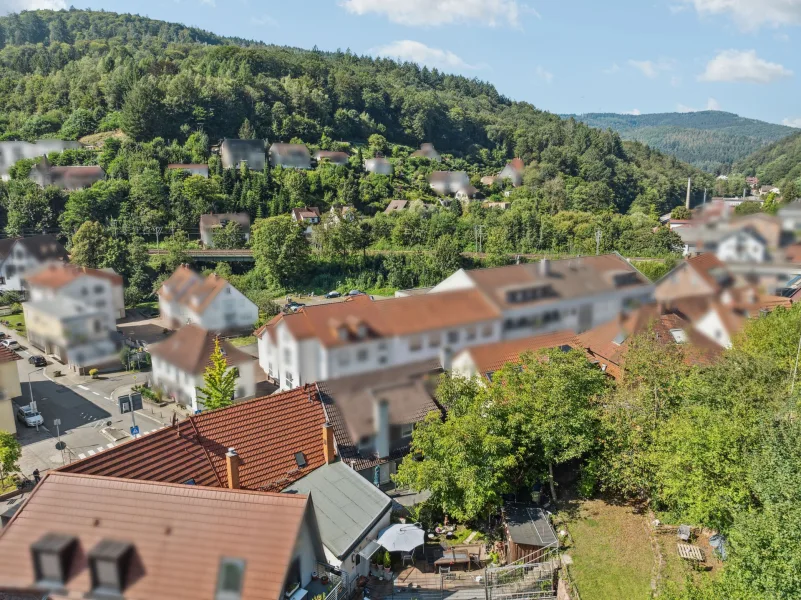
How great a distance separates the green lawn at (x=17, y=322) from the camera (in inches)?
95.2

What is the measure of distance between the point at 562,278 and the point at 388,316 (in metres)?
0.80

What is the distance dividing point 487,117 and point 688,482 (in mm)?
69145

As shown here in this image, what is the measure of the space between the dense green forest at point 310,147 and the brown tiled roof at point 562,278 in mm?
875

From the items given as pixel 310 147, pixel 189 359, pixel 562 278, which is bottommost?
pixel 189 359

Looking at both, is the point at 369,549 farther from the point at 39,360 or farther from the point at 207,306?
the point at 207,306

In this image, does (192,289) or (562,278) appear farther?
(192,289)

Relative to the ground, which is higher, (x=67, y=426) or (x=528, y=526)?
(x=528, y=526)

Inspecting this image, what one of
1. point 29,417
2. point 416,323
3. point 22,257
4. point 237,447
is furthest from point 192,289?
point 29,417

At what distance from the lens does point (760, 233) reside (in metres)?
2.46

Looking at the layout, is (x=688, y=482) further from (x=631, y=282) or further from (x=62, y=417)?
(x=62, y=417)

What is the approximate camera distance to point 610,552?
22.9 feet

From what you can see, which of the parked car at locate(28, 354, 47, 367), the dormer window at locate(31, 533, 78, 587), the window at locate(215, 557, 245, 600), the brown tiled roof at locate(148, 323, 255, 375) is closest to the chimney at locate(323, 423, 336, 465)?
the parked car at locate(28, 354, 47, 367)

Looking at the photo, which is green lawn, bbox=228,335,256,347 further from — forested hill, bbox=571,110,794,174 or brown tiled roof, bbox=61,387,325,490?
brown tiled roof, bbox=61,387,325,490

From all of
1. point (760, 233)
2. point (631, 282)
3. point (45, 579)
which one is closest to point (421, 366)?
point (631, 282)
